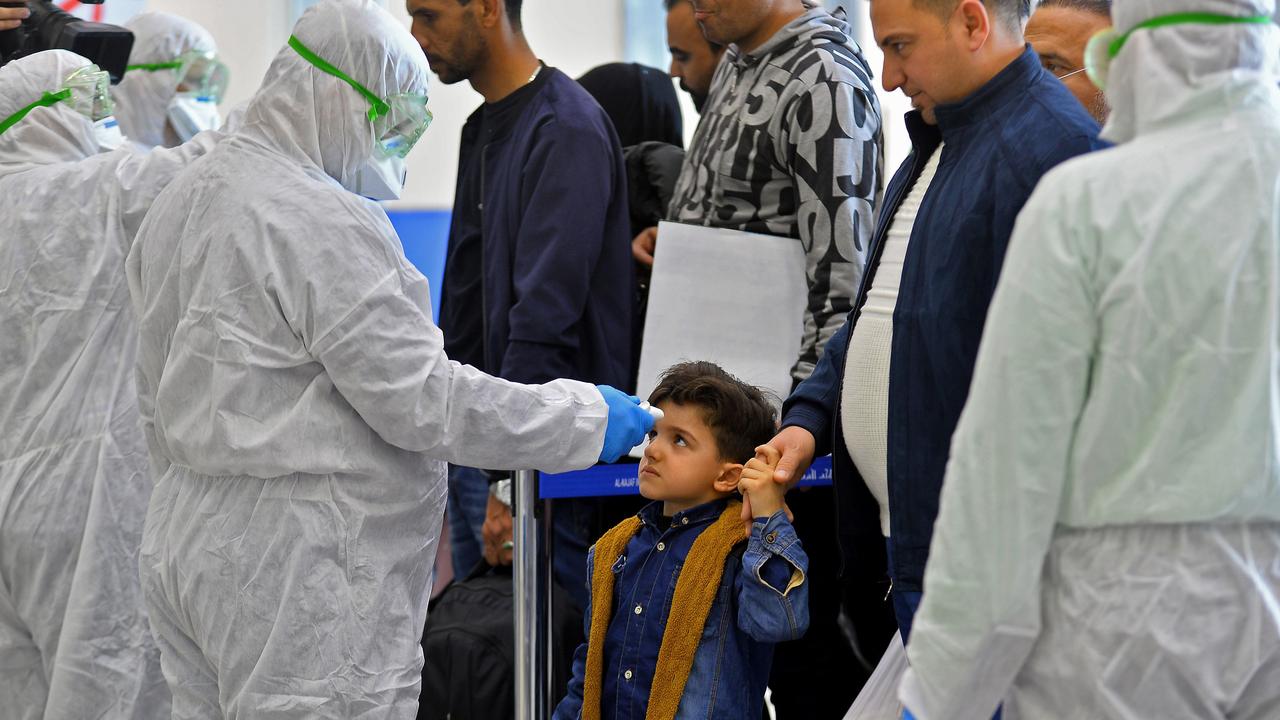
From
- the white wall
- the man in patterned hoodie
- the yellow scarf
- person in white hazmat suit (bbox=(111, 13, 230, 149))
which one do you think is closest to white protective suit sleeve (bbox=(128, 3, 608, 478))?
the yellow scarf

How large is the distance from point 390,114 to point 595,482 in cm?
73

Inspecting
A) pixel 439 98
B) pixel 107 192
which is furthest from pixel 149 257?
pixel 439 98

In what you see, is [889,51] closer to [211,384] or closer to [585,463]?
[585,463]

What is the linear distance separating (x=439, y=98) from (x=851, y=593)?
3346 millimetres

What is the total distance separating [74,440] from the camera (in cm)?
269

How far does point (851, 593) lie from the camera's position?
9.46 ft

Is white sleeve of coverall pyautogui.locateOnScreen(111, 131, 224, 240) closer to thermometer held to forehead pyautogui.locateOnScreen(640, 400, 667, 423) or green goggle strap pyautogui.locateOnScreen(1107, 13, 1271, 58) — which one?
thermometer held to forehead pyautogui.locateOnScreen(640, 400, 667, 423)

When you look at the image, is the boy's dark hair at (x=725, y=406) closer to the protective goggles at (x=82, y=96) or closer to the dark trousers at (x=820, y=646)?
the dark trousers at (x=820, y=646)

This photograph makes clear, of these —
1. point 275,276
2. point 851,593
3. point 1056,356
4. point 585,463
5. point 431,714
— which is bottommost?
point 431,714

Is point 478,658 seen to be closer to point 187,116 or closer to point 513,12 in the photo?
point 513,12

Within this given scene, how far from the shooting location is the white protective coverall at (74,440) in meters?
2.65

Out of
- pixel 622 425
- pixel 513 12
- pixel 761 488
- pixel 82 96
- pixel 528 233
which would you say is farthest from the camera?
pixel 513 12

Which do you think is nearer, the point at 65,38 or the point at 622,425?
the point at 622,425

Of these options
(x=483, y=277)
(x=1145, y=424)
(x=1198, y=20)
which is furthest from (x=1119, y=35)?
(x=483, y=277)
